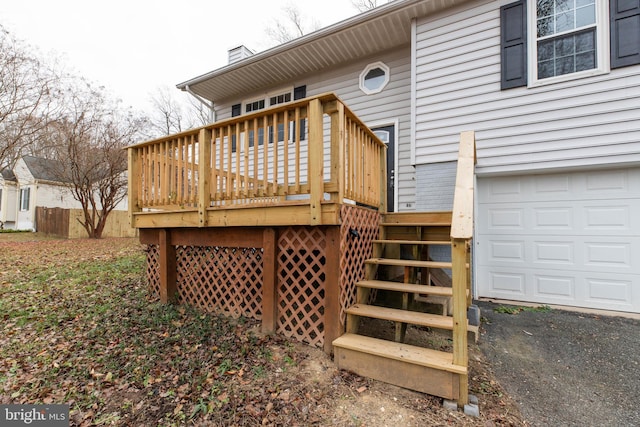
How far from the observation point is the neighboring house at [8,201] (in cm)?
1741

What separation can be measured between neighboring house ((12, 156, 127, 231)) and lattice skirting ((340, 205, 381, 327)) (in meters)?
18.3

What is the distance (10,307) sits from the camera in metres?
3.62

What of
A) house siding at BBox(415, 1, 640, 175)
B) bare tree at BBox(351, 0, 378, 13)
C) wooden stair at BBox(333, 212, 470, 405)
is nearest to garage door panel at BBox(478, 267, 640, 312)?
house siding at BBox(415, 1, 640, 175)

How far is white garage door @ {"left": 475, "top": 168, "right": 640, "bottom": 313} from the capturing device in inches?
148

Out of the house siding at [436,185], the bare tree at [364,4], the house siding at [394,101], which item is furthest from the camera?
the bare tree at [364,4]

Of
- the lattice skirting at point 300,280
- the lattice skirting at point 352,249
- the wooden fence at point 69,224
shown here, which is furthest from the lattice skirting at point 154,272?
the wooden fence at point 69,224

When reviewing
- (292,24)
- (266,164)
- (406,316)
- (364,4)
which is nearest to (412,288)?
(406,316)

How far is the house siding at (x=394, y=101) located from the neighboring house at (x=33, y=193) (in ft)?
54.8

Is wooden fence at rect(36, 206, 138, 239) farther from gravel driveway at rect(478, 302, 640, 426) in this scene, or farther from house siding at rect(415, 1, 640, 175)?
gravel driveway at rect(478, 302, 640, 426)

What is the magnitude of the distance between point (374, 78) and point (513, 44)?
7.71 feet

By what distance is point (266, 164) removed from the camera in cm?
298

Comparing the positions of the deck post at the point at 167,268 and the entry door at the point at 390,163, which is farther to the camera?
the entry door at the point at 390,163

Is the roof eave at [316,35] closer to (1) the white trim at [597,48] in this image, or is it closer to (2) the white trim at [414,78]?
(2) the white trim at [414,78]

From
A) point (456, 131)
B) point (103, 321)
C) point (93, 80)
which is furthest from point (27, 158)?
point (456, 131)
